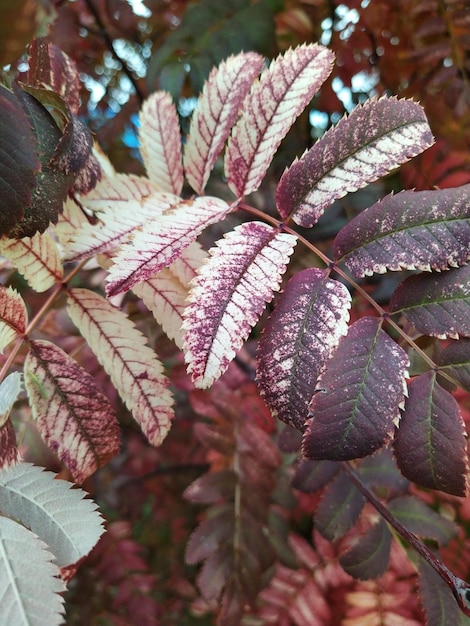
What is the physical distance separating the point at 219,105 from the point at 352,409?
40cm

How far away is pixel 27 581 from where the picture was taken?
1.45ft

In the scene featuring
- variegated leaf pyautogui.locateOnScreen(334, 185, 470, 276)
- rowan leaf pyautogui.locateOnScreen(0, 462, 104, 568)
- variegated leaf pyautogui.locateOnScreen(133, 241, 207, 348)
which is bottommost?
rowan leaf pyautogui.locateOnScreen(0, 462, 104, 568)

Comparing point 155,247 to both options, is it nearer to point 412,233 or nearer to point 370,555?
point 412,233

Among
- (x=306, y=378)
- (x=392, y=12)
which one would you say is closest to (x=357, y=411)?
(x=306, y=378)

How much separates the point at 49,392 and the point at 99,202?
0.78ft

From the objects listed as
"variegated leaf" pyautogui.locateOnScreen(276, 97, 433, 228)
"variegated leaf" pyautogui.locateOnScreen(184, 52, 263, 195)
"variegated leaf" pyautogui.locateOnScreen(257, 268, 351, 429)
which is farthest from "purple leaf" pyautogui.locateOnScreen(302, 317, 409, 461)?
"variegated leaf" pyautogui.locateOnScreen(184, 52, 263, 195)

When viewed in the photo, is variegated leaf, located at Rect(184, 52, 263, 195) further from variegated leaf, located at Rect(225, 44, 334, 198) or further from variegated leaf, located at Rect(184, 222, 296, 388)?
variegated leaf, located at Rect(184, 222, 296, 388)

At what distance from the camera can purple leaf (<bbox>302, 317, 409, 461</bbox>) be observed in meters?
0.48

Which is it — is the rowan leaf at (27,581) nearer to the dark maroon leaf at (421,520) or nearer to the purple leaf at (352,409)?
the purple leaf at (352,409)

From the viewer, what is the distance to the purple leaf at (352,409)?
48 cm

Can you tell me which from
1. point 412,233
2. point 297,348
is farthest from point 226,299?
point 412,233

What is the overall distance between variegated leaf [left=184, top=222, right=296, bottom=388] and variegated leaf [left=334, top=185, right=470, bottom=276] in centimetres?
8

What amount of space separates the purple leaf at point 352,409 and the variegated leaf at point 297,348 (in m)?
0.01

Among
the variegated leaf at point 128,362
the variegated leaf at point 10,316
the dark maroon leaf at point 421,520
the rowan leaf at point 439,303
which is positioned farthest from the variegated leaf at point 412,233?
the dark maroon leaf at point 421,520
